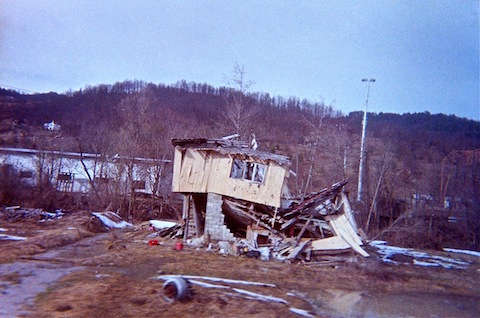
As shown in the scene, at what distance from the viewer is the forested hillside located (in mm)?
30406

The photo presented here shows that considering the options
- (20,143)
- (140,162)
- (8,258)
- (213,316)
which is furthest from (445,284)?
(20,143)

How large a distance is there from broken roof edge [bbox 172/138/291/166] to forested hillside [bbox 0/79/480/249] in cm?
1249

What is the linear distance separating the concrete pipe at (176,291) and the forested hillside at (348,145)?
21.7 m

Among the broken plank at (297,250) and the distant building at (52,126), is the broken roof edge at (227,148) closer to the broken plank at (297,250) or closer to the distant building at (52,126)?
the broken plank at (297,250)

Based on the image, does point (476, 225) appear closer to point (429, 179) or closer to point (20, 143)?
point (429, 179)

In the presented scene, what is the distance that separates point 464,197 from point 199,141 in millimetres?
21094

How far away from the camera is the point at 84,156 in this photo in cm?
3931

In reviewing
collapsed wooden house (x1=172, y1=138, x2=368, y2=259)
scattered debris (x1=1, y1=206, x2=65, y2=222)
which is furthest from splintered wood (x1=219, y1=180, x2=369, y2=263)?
scattered debris (x1=1, y1=206, x2=65, y2=222)

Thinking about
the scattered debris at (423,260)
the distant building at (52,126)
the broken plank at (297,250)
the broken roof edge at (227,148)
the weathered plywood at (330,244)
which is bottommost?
the scattered debris at (423,260)

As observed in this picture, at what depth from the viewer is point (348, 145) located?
121 feet

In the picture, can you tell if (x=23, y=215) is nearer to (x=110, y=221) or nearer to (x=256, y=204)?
(x=110, y=221)

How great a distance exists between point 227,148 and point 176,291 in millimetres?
11117

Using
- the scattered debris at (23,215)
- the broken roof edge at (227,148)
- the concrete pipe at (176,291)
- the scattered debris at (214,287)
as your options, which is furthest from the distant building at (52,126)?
the concrete pipe at (176,291)

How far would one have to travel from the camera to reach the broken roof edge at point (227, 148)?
19156 millimetres
